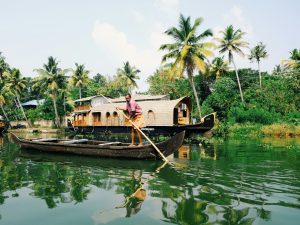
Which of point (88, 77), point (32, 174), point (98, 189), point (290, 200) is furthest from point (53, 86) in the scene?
point (290, 200)

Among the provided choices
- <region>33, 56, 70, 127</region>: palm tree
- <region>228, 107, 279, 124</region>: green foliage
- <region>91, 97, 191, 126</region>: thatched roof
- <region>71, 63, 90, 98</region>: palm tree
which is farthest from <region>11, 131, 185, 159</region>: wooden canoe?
<region>71, 63, 90, 98</region>: palm tree

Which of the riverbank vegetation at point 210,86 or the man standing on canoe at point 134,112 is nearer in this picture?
the man standing on canoe at point 134,112

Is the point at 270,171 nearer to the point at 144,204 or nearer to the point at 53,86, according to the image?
the point at 144,204

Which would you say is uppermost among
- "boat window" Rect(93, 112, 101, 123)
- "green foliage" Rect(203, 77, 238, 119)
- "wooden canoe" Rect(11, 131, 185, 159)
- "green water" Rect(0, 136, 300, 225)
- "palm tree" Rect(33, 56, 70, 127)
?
"palm tree" Rect(33, 56, 70, 127)

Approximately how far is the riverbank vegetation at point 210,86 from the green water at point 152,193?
16.2m

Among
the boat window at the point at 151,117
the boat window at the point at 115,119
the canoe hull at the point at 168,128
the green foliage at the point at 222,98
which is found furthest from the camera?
the green foliage at the point at 222,98

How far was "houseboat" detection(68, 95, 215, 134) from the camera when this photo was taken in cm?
2046

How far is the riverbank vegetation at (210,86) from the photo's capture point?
24875 mm

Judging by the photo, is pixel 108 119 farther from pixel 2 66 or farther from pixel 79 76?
pixel 2 66

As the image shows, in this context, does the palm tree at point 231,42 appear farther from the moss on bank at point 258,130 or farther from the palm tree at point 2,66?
the palm tree at point 2,66

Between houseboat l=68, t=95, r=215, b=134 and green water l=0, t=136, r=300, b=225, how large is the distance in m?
9.39

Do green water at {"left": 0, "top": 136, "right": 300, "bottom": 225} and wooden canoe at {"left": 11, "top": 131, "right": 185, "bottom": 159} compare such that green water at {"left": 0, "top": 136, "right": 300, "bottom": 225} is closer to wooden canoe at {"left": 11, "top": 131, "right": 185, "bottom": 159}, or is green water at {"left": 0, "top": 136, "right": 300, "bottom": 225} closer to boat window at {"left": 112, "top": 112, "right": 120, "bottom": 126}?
wooden canoe at {"left": 11, "top": 131, "right": 185, "bottom": 159}

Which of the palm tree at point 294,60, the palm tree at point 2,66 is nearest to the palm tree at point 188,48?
the palm tree at point 294,60

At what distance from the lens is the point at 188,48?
24.4 m
